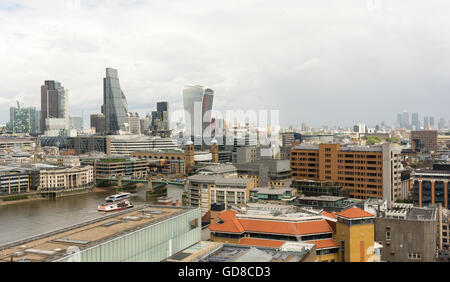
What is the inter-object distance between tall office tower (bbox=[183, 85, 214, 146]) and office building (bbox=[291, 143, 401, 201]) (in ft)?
93.4

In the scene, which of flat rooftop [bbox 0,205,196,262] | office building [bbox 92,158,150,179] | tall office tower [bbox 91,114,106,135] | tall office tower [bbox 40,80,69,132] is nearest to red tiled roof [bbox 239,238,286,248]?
flat rooftop [bbox 0,205,196,262]

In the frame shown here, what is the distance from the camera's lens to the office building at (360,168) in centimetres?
1745

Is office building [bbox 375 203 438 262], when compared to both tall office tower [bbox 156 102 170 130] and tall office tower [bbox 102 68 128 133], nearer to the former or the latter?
tall office tower [bbox 102 68 128 133]

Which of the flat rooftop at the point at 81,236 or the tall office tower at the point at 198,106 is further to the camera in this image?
the tall office tower at the point at 198,106

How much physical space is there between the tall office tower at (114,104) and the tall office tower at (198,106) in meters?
9.65

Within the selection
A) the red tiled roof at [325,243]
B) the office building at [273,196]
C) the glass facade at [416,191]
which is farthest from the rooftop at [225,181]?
the glass facade at [416,191]

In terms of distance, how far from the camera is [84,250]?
509 cm

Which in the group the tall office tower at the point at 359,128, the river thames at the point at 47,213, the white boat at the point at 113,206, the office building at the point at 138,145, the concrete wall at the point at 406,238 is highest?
the tall office tower at the point at 359,128

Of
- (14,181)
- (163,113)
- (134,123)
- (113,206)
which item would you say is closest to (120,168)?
(14,181)

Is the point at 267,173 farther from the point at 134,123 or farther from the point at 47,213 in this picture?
the point at 134,123

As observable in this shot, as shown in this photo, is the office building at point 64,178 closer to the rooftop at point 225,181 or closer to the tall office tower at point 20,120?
the rooftop at point 225,181

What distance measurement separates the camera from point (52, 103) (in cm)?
7281

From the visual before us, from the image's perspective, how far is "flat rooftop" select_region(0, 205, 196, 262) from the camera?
5.20 meters
